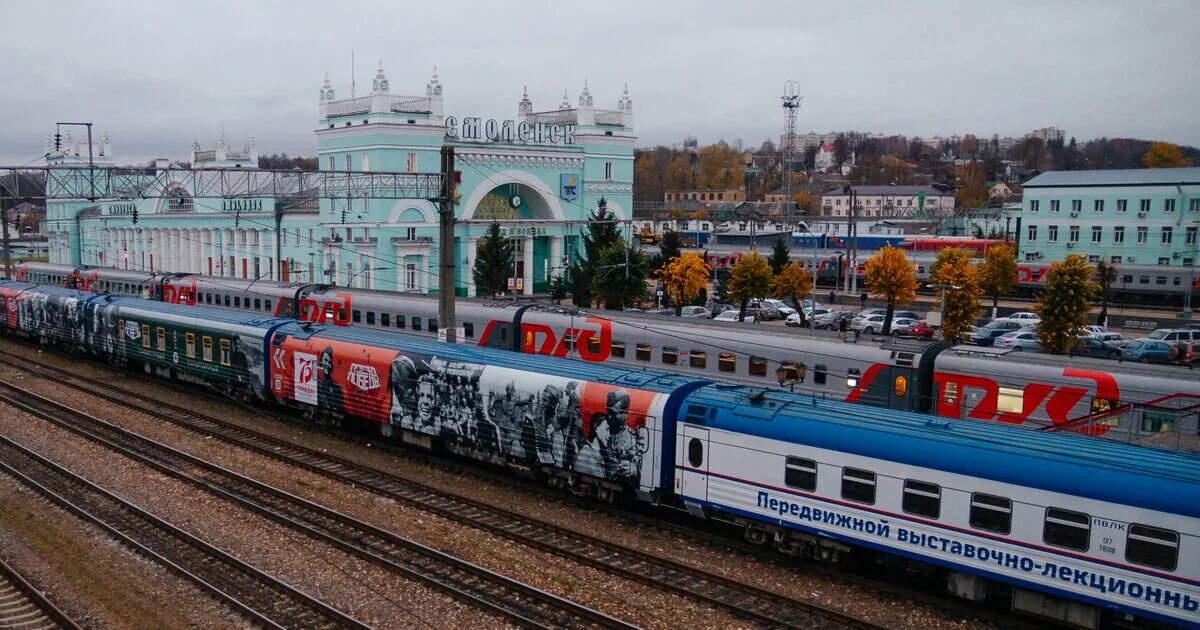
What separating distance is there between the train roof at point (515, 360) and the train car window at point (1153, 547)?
745 centimetres

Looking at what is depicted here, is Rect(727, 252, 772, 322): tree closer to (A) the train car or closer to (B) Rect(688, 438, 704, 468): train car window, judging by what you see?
(A) the train car

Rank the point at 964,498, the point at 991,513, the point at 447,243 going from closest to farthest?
the point at 991,513 → the point at 964,498 → the point at 447,243

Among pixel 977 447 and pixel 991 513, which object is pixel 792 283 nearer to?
pixel 977 447

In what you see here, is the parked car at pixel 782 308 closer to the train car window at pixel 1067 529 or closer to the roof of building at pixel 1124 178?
the roof of building at pixel 1124 178

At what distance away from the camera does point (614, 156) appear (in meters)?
66.2

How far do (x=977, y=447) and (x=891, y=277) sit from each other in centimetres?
3058

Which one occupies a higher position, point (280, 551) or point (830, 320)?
point (830, 320)

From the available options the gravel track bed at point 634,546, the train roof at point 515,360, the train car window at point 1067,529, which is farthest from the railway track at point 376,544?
the train car window at point 1067,529

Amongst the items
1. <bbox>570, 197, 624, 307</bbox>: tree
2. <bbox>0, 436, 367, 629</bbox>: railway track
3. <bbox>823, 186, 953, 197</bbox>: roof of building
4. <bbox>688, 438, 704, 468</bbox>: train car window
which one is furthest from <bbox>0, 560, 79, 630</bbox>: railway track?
<bbox>823, 186, 953, 197</bbox>: roof of building

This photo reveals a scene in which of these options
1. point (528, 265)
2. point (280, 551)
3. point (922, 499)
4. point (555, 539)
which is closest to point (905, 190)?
point (528, 265)

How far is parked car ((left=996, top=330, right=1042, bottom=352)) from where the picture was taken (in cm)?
3991

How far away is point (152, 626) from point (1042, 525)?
12497 mm

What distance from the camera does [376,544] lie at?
15883mm

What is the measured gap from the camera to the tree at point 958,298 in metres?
38.2
